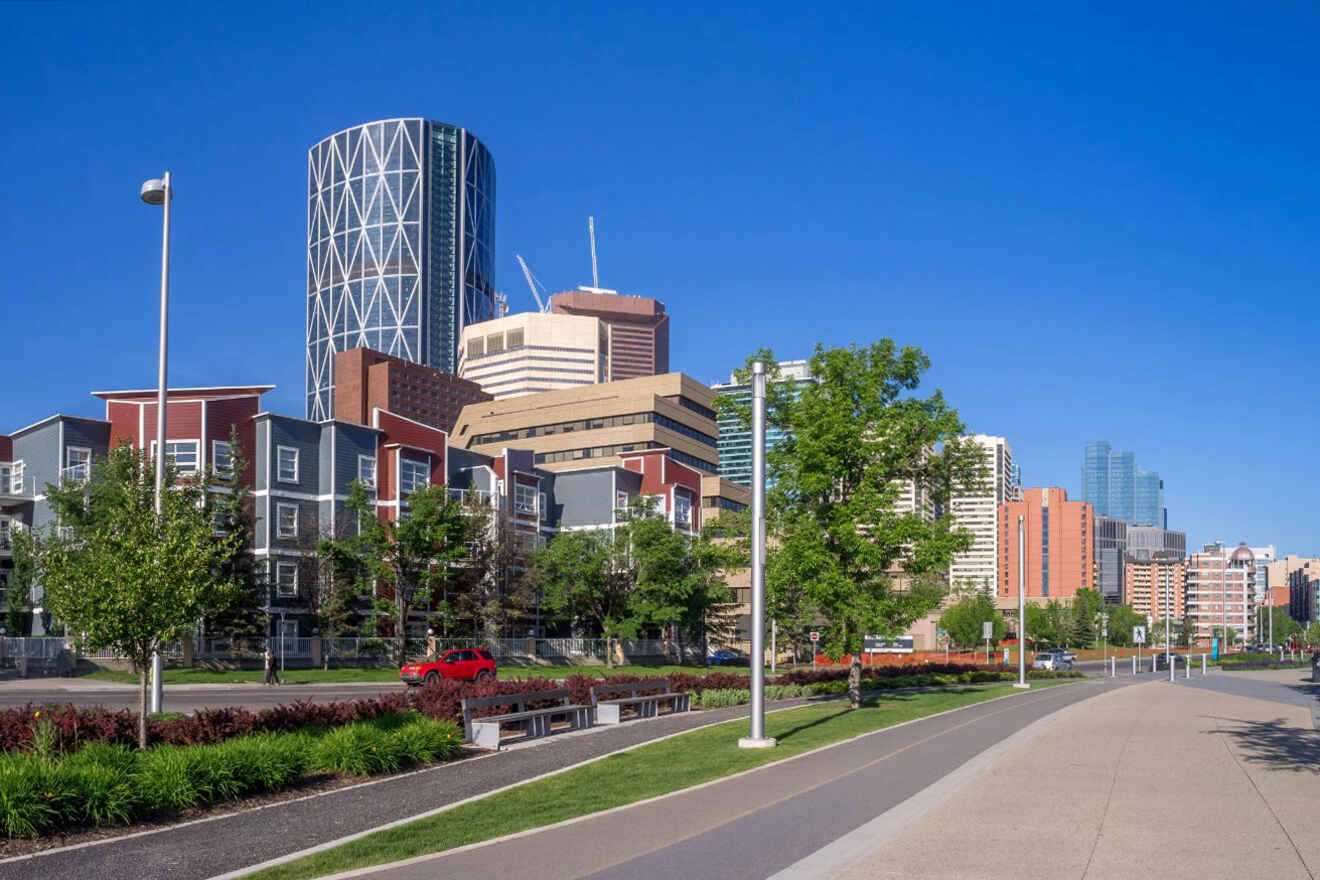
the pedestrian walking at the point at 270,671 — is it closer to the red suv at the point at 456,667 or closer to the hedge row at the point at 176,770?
the red suv at the point at 456,667

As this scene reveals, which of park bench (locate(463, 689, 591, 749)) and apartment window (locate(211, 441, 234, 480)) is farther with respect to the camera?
apartment window (locate(211, 441, 234, 480))

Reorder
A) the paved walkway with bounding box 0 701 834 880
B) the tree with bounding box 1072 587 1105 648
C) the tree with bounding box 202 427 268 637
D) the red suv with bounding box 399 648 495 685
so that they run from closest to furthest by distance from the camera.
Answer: the paved walkway with bounding box 0 701 834 880
the red suv with bounding box 399 648 495 685
the tree with bounding box 202 427 268 637
the tree with bounding box 1072 587 1105 648

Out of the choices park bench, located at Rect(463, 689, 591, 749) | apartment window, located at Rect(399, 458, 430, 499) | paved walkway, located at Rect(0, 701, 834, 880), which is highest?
apartment window, located at Rect(399, 458, 430, 499)

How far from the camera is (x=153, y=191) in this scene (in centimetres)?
2214

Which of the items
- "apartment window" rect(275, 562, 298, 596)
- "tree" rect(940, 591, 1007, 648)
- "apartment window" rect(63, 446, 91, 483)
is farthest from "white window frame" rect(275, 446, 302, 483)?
"tree" rect(940, 591, 1007, 648)

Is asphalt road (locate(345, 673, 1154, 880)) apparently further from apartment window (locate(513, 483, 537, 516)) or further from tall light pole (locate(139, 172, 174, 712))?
apartment window (locate(513, 483, 537, 516))

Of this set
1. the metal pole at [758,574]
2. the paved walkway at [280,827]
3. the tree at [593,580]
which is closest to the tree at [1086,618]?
the tree at [593,580]

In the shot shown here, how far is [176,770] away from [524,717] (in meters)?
8.85

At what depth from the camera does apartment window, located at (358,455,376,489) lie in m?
63.3

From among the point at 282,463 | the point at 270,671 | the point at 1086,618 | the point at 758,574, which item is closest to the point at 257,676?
the point at 270,671

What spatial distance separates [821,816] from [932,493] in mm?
21552

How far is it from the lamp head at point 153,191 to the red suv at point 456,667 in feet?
70.9

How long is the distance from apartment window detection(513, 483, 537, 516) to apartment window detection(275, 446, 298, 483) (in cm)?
1547

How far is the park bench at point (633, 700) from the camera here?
995 inches
